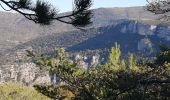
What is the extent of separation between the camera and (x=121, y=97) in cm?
1310

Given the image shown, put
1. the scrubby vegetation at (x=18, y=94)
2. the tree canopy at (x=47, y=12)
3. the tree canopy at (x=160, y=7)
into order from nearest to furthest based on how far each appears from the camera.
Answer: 1. the tree canopy at (x=47, y=12)
2. the tree canopy at (x=160, y=7)
3. the scrubby vegetation at (x=18, y=94)

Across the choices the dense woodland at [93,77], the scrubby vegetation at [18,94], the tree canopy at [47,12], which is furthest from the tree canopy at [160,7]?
the scrubby vegetation at [18,94]

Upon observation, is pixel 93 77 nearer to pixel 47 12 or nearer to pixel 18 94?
pixel 47 12

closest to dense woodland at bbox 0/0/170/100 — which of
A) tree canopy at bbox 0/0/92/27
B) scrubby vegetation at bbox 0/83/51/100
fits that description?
tree canopy at bbox 0/0/92/27

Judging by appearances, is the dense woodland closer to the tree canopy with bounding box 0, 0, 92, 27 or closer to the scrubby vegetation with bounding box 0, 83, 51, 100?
the tree canopy with bounding box 0, 0, 92, 27

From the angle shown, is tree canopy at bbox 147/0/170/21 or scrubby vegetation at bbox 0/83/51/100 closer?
tree canopy at bbox 147/0/170/21

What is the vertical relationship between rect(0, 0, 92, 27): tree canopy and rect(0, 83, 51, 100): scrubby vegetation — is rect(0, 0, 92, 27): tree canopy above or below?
above

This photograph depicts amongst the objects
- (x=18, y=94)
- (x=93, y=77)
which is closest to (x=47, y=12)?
(x=93, y=77)

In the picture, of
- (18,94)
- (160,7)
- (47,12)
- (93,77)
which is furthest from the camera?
(18,94)

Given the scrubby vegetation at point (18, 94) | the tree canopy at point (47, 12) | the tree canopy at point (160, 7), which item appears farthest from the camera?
the scrubby vegetation at point (18, 94)

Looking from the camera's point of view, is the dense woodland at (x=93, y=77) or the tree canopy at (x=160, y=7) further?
the tree canopy at (x=160, y=7)

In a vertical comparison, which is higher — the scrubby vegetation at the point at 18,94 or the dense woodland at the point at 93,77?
the dense woodland at the point at 93,77

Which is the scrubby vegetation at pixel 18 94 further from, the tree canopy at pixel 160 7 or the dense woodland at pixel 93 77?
the tree canopy at pixel 160 7

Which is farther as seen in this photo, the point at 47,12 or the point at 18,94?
the point at 18,94
